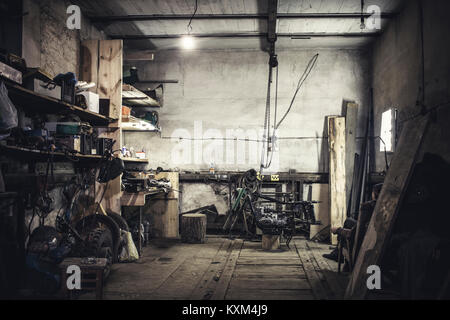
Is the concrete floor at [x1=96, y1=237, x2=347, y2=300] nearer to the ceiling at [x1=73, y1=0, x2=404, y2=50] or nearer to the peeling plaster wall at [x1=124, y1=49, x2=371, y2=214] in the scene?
the peeling plaster wall at [x1=124, y1=49, x2=371, y2=214]

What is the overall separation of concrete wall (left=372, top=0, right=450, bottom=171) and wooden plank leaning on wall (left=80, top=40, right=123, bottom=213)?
4.14 metres

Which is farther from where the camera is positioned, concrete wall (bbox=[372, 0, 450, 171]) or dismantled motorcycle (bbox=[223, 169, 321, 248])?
dismantled motorcycle (bbox=[223, 169, 321, 248])

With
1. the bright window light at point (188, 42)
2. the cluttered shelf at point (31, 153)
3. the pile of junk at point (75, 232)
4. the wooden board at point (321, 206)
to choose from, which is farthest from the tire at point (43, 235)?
the wooden board at point (321, 206)

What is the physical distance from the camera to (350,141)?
6.17 m

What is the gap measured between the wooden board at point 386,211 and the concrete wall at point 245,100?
2.77 m

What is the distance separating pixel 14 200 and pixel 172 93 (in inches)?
161

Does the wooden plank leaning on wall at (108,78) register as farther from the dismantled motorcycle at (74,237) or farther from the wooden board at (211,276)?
the wooden board at (211,276)

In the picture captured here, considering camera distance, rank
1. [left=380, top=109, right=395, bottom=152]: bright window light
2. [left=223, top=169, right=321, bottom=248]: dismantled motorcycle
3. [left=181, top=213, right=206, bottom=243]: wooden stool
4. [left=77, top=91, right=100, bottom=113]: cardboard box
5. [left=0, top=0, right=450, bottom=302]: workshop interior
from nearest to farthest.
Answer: [left=0, top=0, right=450, bottom=302]: workshop interior
[left=77, top=91, right=100, bottom=113]: cardboard box
[left=223, top=169, right=321, bottom=248]: dismantled motorcycle
[left=380, top=109, right=395, bottom=152]: bright window light
[left=181, top=213, right=206, bottom=243]: wooden stool

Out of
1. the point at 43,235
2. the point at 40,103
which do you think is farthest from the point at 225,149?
the point at 43,235

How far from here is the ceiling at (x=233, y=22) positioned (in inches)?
194

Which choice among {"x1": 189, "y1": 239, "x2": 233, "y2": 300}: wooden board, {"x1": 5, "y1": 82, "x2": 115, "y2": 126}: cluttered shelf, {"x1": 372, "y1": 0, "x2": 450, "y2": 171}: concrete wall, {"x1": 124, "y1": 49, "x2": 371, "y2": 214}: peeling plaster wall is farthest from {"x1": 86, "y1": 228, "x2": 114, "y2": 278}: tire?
{"x1": 372, "y1": 0, "x2": 450, "y2": 171}: concrete wall

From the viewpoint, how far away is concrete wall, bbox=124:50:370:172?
6.42 metres

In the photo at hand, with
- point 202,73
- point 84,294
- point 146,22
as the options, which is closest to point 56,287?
point 84,294

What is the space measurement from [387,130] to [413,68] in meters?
1.27
